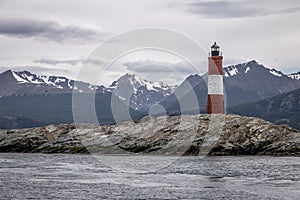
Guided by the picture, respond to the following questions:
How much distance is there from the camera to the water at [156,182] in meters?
50.6

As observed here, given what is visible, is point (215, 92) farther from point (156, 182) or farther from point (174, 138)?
point (156, 182)

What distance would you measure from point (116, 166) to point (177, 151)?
30.6 m

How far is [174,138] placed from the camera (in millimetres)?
117062

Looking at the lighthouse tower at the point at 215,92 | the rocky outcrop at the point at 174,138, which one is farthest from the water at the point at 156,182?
the lighthouse tower at the point at 215,92

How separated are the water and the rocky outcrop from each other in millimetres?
25892

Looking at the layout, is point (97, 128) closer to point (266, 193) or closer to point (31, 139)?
point (31, 139)

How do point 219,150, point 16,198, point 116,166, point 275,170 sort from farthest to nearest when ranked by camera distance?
1. point 219,150
2. point 116,166
3. point 275,170
4. point 16,198

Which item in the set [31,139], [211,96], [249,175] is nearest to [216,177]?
[249,175]

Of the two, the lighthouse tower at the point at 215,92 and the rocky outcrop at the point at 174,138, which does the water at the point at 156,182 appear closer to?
the rocky outcrop at the point at 174,138

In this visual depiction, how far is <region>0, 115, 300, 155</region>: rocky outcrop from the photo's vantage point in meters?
112

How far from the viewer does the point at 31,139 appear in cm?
13612

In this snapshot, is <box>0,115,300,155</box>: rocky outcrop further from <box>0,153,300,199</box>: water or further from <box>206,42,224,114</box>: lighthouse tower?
<box>0,153,300,199</box>: water

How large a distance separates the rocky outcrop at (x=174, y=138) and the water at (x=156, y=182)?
2589cm

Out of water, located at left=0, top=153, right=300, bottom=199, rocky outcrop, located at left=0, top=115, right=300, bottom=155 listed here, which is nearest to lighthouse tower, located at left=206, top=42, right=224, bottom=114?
rocky outcrop, located at left=0, top=115, right=300, bottom=155
